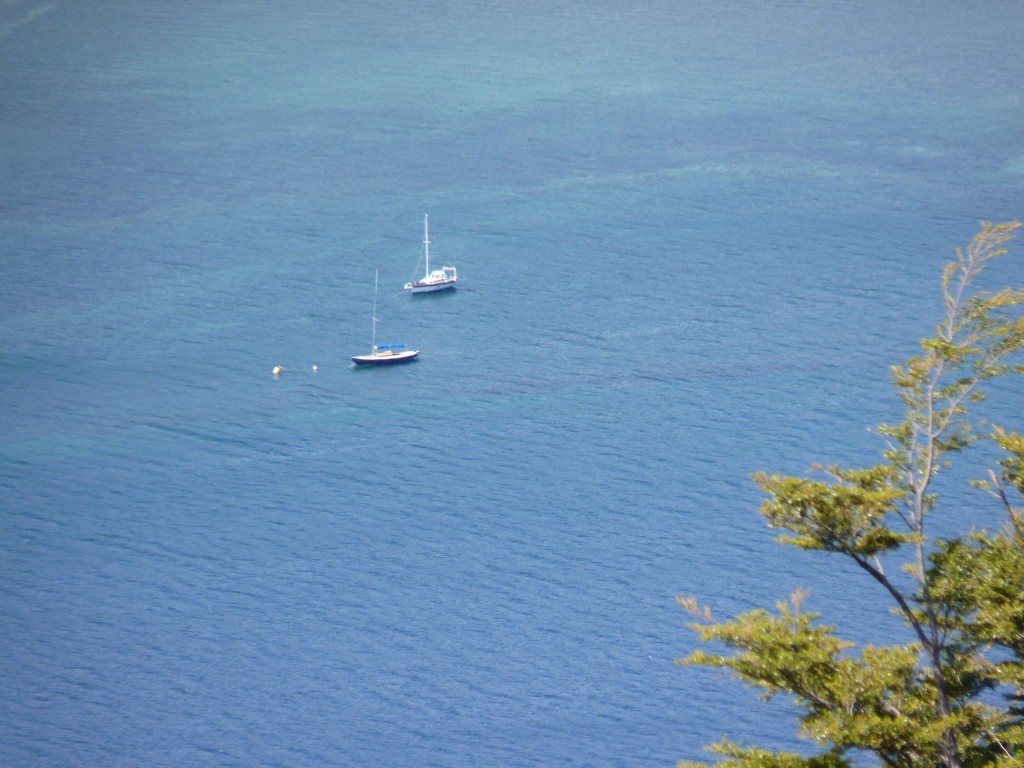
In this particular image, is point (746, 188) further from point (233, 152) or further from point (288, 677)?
point (288, 677)

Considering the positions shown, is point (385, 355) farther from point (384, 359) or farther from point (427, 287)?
point (427, 287)

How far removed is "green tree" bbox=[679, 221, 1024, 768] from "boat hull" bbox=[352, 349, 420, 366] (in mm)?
49482

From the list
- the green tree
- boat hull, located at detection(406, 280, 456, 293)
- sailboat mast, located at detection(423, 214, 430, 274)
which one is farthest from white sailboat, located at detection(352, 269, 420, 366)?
the green tree

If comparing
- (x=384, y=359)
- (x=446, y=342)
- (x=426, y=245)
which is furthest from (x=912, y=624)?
(x=426, y=245)

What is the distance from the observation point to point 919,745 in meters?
21.1

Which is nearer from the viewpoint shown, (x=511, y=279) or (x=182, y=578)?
(x=182, y=578)

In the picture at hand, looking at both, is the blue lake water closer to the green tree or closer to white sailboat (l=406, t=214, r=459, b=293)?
white sailboat (l=406, t=214, r=459, b=293)

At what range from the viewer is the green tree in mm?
21141

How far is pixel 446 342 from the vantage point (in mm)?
73938

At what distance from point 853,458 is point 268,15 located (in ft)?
276

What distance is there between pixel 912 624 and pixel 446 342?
53.3m

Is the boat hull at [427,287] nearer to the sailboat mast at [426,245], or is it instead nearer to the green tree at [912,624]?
the sailboat mast at [426,245]

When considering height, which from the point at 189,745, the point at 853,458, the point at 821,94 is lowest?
the point at 189,745

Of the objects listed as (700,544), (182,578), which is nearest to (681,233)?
(700,544)
